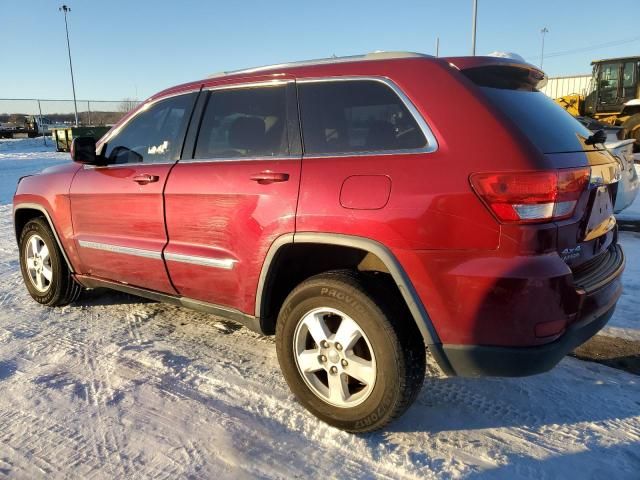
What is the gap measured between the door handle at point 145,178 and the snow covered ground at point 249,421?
1169 mm

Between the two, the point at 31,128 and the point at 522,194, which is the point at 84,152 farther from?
the point at 31,128

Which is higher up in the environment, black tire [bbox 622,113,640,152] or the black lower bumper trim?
black tire [bbox 622,113,640,152]

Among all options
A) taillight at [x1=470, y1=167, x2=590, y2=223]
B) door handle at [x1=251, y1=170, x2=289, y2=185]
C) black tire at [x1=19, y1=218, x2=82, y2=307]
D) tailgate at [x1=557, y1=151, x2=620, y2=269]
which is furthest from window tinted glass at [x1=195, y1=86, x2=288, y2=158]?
black tire at [x1=19, y1=218, x2=82, y2=307]

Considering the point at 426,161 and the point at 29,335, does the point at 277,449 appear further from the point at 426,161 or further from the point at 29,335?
the point at 29,335

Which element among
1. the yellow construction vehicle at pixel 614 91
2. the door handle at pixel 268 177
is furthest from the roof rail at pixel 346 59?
the yellow construction vehicle at pixel 614 91

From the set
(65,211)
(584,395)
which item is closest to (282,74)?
(65,211)

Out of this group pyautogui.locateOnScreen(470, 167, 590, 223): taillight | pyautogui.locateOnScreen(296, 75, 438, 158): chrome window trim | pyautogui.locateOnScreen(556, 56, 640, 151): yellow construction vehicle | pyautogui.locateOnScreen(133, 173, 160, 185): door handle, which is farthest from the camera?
pyautogui.locateOnScreen(556, 56, 640, 151): yellow construction vehicle

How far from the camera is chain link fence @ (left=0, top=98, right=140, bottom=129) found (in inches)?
1326

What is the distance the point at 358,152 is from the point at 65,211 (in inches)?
109

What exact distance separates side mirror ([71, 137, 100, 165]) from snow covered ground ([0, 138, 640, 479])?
1348 mm

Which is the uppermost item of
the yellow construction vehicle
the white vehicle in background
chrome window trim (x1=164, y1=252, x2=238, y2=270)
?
the yellow construction vehicle

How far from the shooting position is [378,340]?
92.4 inches

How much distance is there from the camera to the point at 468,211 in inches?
83.7

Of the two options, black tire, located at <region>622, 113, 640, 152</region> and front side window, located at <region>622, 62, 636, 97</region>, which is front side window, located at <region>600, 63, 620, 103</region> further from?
black tire, located at <region>622, 113, 640, 152</region>
